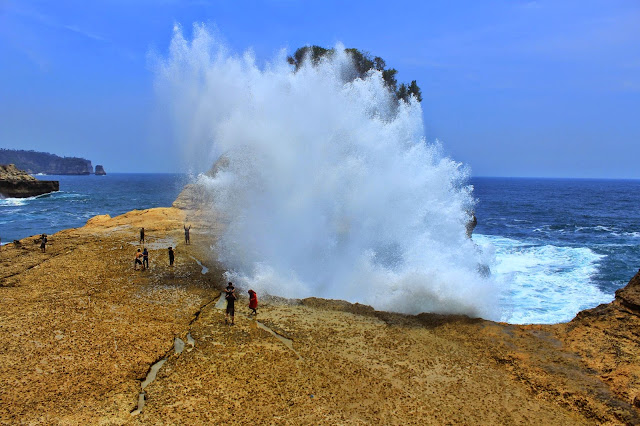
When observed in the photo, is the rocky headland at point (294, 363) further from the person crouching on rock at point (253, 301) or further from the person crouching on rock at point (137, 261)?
the person crouching on rock at point (137, 261)

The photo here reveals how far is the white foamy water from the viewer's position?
52.7 feet

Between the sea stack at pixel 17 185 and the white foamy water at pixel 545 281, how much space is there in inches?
2749

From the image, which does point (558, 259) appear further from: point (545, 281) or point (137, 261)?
point (137, 261)

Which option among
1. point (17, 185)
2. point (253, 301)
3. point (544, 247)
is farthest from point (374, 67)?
point (17, 185)

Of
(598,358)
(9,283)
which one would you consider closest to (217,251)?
(9,283)

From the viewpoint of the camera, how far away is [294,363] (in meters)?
9.51

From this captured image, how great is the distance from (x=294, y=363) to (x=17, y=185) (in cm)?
7101

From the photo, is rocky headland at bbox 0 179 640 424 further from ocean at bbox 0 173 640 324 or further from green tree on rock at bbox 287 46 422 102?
green tree on rock at bbox 287 46 422 102

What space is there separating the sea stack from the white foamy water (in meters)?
69.8

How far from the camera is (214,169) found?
39.5 metres

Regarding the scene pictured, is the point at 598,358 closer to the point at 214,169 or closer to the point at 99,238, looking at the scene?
the point at 99,238

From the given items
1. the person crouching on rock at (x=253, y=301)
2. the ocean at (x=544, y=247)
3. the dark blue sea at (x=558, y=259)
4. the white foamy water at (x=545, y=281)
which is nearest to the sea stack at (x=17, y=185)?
the ocean at (x=544, y=247)

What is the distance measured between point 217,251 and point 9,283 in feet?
28.6

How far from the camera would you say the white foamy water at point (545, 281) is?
16078 mm
